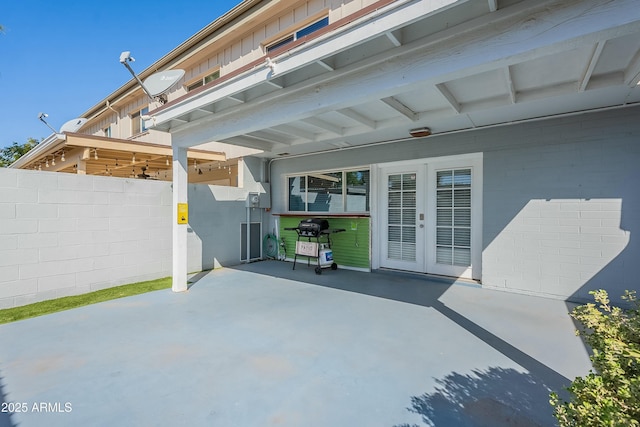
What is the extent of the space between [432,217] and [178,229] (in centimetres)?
460

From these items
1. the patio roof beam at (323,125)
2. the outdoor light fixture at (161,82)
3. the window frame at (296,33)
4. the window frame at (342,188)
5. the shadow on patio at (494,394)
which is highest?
the window frame at (296,33)

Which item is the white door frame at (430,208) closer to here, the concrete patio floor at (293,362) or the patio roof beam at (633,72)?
the concrete patio floor at (293,362)

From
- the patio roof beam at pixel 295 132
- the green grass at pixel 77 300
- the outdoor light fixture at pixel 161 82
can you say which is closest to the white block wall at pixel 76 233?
the green grass at pixel 77 300

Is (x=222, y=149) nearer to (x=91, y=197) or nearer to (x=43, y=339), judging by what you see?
(x=91, y=197)

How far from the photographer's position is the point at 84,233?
466 centimetres

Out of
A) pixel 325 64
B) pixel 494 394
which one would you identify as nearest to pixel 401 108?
pixel 325 64

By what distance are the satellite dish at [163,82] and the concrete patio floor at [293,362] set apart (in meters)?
3.15

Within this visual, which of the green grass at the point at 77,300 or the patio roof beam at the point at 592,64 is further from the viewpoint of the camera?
the green grass at the point at 77,300

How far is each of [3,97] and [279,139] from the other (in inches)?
440

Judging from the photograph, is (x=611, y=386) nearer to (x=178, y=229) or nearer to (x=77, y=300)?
(x=178, y=229)

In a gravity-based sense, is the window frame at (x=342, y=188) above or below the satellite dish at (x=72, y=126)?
below

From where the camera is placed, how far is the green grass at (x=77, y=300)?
3.74 m

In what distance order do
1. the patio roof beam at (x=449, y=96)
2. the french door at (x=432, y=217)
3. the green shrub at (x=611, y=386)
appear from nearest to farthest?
the green shrub at (x=611, y=386) → the patio roof beam at (x=449, y=96) → the french door at (x=432, y=217)

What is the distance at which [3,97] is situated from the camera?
9.94 m
